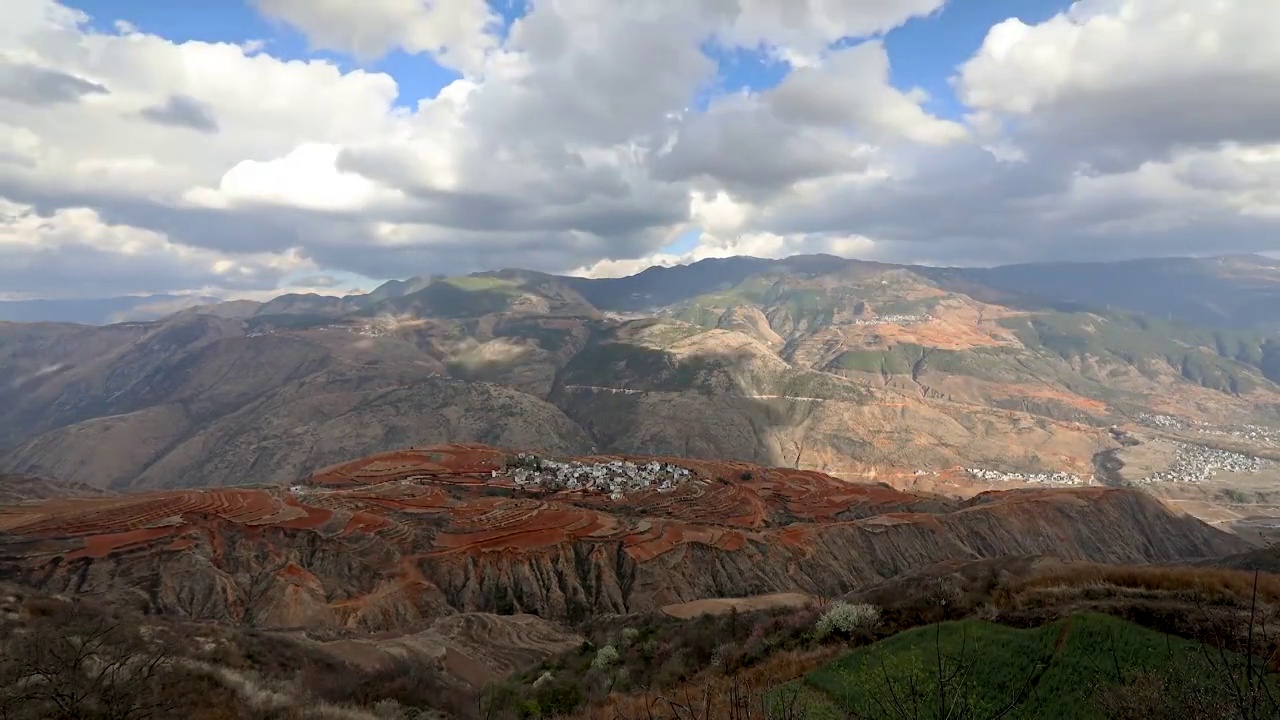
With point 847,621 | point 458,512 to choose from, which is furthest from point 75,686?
point 458,512

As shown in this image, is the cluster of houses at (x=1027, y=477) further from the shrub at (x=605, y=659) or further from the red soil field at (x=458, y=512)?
the shrub at (x=605, y=659)

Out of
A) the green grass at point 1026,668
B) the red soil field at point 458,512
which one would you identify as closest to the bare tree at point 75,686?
the green grass at point 1026,668

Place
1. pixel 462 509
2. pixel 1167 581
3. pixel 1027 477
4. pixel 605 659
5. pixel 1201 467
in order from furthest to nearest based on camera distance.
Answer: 1. pixel 1201 467
2. pixel 1027 477
3. pixel 462 509
4. pixel 605 659
5. pixel 1167 581

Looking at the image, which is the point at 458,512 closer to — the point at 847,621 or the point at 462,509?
the point at 462,509

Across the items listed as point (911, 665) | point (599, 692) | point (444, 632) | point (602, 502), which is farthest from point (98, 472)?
point (911, 665)

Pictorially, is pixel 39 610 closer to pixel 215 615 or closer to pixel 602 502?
pixel 215 615

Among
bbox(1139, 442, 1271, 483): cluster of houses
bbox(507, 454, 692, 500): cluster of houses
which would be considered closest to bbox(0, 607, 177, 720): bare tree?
bbox(507, 454, 692, 500): cluster of houses
